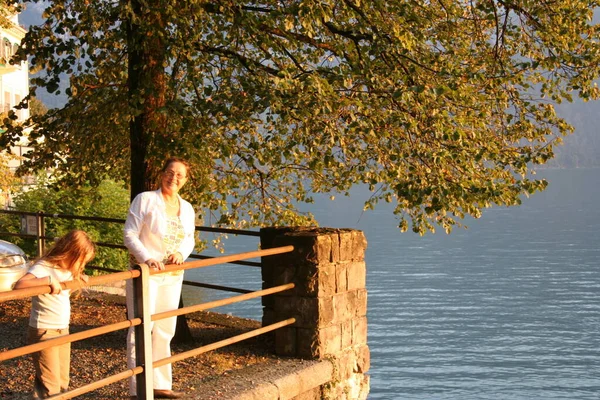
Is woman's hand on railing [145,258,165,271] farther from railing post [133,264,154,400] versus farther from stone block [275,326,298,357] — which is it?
stone block [275,326,298,357]

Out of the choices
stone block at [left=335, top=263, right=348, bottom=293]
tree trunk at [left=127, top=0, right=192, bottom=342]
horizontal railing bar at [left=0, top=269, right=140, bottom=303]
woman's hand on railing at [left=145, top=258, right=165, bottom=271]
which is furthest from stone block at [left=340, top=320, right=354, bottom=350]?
horizontal railing bar at [left=0, top=269, right=140, bottom=303]

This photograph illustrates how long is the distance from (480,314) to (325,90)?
43782mm

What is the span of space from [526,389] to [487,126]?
26.4 meters

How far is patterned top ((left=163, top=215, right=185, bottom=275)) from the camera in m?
6.88

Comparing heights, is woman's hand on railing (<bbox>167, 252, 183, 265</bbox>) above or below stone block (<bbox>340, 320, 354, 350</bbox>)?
above

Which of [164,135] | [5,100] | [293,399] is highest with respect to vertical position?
[5,100]

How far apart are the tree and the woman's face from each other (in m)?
2.67

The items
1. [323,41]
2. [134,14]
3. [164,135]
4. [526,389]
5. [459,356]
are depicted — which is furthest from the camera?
[459,356]

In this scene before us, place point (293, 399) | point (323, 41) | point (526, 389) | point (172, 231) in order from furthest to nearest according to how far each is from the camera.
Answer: point (526, 389)
point (323, 41)
point (293, 399)
point (172, 231)

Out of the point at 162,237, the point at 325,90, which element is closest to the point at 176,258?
the point at 162,237

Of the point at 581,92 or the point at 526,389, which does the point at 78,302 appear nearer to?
the point at 581,92

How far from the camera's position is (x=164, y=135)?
1015 centimetres

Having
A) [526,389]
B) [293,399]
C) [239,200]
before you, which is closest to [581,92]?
[239,200]

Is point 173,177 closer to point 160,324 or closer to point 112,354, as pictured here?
point 160,324
